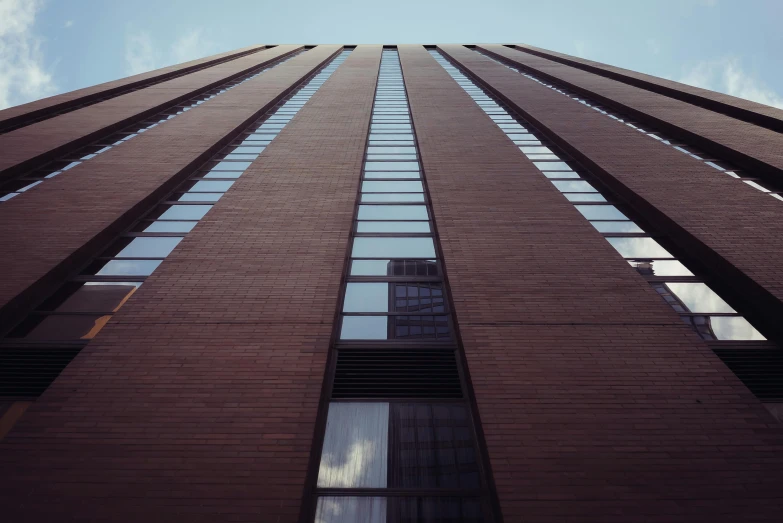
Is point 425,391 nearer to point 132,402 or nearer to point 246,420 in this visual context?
point 246,420

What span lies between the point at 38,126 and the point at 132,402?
504 inches

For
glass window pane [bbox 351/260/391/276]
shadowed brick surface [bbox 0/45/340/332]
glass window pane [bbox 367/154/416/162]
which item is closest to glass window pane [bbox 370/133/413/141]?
glass window pane [bbox 367/154/416/162]

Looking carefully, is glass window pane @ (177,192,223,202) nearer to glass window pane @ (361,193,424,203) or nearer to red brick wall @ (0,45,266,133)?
glass window pane @ (361,193,424,203)

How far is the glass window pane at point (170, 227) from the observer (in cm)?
866

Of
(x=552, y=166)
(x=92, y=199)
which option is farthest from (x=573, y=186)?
(x=92, y=199)

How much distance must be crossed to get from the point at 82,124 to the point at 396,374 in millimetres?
13895

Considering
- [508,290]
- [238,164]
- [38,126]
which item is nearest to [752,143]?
[508,290]

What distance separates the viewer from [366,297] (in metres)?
7.00

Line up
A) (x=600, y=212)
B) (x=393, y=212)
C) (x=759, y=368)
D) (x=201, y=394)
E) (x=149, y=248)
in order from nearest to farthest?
(x=201, y=394) → (x=759, y=368) → (x=149, y=248) → (x=600, y=212) → (x=393, y=212)

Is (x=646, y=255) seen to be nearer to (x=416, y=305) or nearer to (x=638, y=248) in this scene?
(x=638, y=248)

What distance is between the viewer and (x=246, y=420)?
14.9ft

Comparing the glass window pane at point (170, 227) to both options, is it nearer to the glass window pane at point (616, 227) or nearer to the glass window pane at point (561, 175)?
the glass window pane at point (616, 227)

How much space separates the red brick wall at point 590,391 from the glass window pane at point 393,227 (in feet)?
1.93

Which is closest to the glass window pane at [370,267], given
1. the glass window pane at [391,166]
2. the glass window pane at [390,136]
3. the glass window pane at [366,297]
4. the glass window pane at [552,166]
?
the glass window pane at [366,297]
